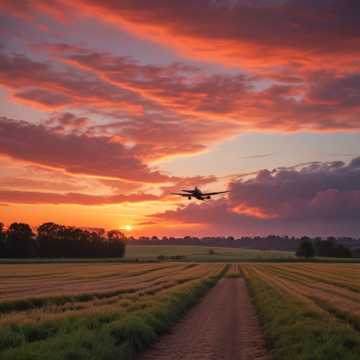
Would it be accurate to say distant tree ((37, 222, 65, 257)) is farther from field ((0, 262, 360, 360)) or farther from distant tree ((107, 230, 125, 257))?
field ((0, 262, 360, 360))

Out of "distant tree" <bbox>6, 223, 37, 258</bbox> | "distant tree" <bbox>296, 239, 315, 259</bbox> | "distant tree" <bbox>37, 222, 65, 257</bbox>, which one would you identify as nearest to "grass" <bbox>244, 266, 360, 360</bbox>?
"distant tree" <bbox>6, 223, 37, 258</bbox>

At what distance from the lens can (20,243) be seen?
154 meters

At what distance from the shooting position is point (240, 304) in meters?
34.5

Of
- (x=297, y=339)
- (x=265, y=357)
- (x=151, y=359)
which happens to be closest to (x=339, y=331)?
(x=297, y=339)

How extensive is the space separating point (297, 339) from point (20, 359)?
884 centimetres

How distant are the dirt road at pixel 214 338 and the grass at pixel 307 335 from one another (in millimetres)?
599

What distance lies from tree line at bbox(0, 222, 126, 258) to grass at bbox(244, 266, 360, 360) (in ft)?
447

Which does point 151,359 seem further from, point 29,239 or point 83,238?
point 83,238

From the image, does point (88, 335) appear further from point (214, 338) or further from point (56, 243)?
point (56, 243)

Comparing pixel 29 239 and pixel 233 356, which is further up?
pixel 29 239

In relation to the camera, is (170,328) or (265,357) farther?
(170,328)

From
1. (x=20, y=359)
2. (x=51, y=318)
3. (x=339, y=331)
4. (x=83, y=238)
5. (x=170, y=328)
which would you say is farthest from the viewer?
(x=83, y=238)

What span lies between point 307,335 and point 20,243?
145 metres

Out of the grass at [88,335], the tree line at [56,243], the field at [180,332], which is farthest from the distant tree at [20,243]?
the grass at [88,335]
